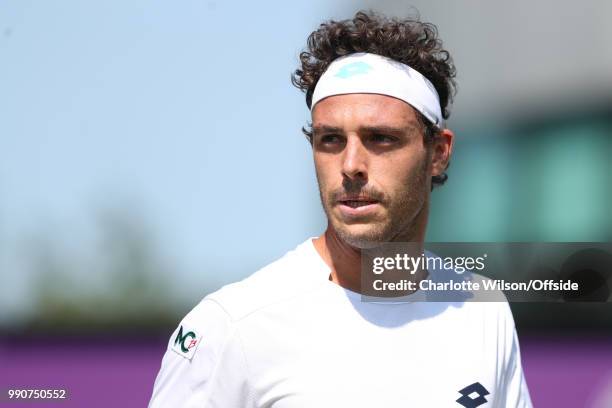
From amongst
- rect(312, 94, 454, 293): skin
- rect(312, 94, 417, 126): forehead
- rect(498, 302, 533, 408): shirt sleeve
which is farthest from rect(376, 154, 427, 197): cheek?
rect(498, 302, 533, 408): shirt sleeve

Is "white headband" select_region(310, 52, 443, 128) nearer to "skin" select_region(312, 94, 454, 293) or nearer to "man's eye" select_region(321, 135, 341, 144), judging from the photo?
"skin" select_region(312, 94, 454, 293)

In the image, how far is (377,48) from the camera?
9.30ft

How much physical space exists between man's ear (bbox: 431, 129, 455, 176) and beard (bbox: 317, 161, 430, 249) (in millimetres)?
176

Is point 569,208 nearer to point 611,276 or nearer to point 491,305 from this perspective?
point 611,276

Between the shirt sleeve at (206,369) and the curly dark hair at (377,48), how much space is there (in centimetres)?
90

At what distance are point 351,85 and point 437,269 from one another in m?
0.68

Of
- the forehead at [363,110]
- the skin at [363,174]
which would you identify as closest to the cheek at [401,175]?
the skin at [363,174]

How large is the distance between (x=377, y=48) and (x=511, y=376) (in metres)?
1.12

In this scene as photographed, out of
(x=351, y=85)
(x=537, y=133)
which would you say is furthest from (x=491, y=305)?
(x=537, y=133)

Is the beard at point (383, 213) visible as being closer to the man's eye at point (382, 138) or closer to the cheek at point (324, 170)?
the cheek at point (324, 170)

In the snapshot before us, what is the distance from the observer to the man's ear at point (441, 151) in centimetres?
288

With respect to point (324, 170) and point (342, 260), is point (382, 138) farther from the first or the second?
point (342, 260)

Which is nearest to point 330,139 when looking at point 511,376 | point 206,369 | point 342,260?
point 342,260

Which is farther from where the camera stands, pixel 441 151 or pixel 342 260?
pixel 441 151
